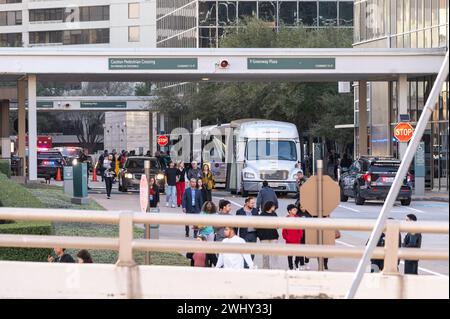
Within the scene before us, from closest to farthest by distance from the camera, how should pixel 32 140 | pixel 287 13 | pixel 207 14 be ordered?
1. pixel 32 140
2. pixel 207 14
3. pixel 287 13

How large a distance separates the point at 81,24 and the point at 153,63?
260ft

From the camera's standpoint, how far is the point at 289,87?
67062mm

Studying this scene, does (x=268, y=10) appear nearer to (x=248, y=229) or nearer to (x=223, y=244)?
(x=248, y=229)

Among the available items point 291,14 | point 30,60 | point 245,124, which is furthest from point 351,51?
point 291,14

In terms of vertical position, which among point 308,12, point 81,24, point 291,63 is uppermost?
point 81,24

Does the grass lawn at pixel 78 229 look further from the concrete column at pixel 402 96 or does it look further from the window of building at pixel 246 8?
the window of building at pixel 246 8

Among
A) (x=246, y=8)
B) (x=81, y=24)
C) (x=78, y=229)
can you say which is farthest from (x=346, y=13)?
(x=78, y=229)

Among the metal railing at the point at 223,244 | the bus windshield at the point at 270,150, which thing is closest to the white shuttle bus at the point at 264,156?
the bus windshield at the point at 270,150

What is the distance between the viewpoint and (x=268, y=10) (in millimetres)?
90312

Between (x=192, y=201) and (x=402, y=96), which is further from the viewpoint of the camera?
(x=402, y=96)

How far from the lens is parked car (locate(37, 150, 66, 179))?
59916mm

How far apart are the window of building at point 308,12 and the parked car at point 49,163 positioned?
3300 cm

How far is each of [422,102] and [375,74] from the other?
4.95 metres

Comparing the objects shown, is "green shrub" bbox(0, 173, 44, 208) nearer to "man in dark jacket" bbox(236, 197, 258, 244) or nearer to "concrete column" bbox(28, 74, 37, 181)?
"man in dark jacket" bbox(236, 197, 258, 244)
